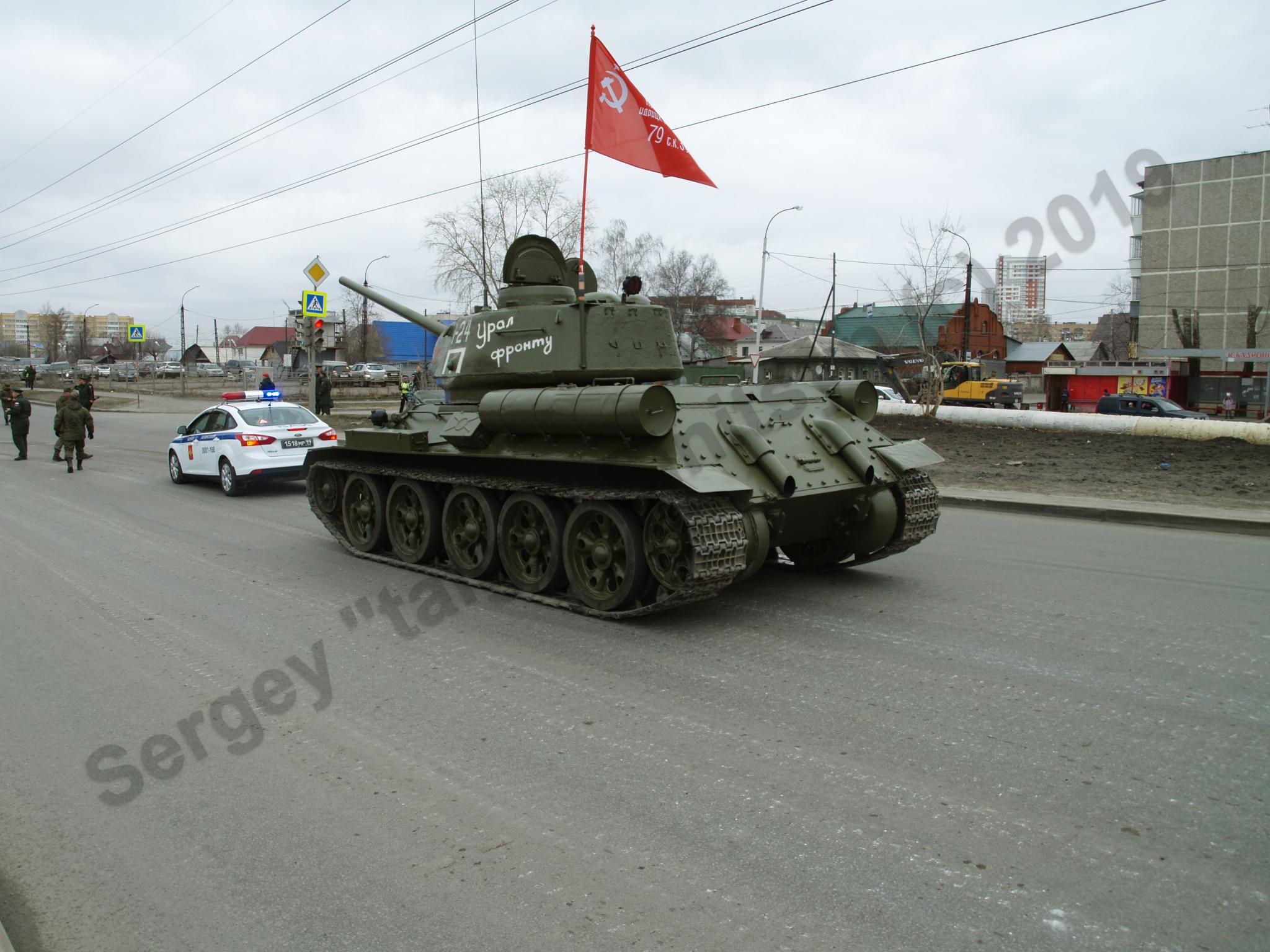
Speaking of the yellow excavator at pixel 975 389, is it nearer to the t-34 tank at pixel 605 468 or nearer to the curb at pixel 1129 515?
the curb at pixel 1129 515

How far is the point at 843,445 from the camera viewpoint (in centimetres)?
857

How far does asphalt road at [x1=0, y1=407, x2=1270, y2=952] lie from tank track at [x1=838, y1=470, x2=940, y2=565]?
34 cm

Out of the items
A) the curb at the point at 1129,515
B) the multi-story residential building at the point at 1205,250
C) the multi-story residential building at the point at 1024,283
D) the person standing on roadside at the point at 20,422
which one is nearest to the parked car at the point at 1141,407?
the multi-story residential building at the point at 1024,283

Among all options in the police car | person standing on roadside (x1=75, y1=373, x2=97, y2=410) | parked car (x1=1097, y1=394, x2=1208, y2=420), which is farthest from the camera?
parked car (x1=1097, y1=394, x2=1208, y2=420)

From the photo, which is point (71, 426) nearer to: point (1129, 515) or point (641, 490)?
point (641, 490)

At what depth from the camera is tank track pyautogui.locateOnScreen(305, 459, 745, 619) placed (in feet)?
22.9

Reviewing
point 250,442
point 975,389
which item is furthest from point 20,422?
point 975,389

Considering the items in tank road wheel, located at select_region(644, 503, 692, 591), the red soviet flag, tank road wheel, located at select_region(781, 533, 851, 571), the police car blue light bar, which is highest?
the red soviet flag

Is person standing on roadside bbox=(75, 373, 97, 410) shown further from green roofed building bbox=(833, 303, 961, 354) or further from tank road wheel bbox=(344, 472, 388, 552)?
green roofed building bbox=(833, 303, 961, 354)

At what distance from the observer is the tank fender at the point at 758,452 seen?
25.1 ft

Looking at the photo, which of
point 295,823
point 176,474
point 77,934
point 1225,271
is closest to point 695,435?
point 295,823

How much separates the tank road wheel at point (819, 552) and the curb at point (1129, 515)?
5.72 metres

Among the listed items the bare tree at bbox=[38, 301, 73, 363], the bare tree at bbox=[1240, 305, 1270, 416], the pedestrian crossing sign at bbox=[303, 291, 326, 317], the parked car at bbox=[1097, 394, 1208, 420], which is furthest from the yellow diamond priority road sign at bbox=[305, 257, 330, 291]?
the bare tree at bbox=[38, 301, 73, 363]

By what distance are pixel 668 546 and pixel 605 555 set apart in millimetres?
724
